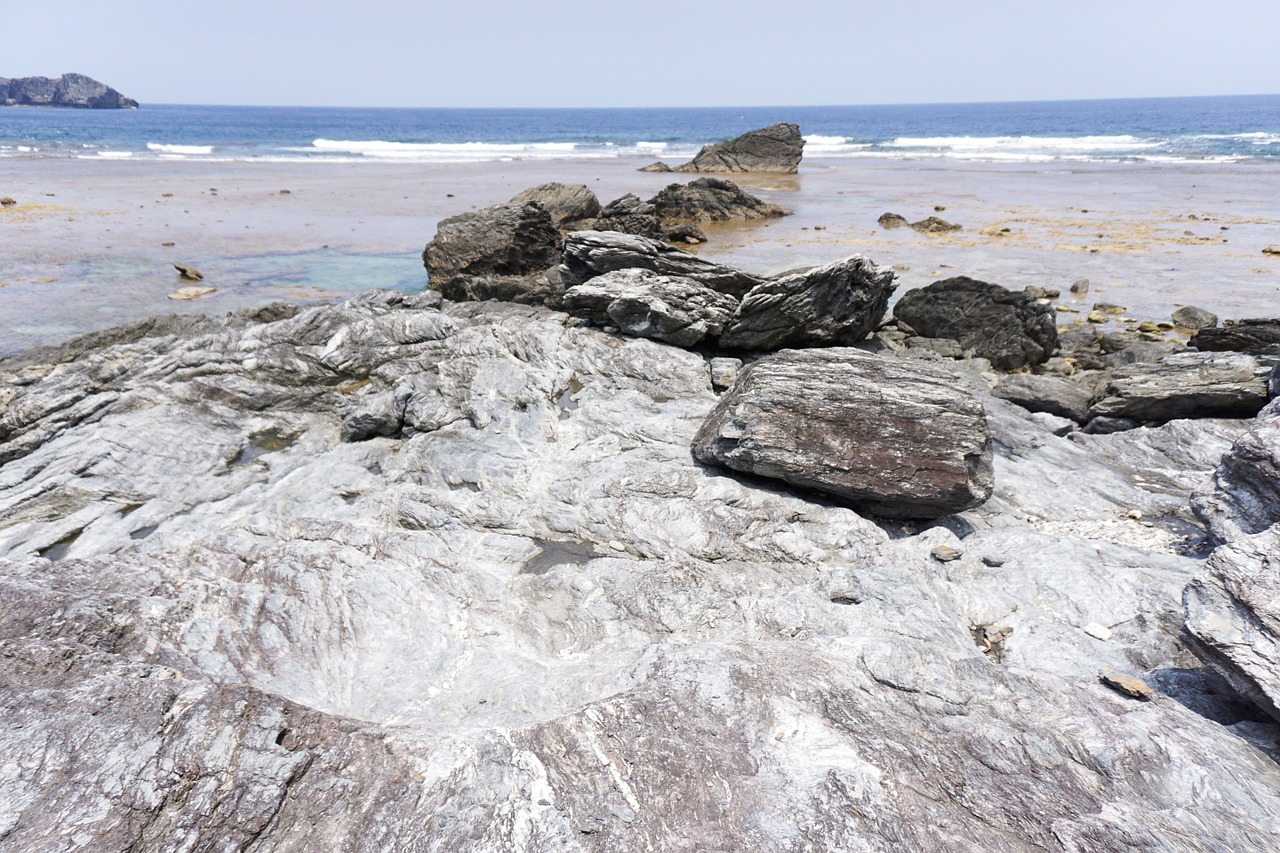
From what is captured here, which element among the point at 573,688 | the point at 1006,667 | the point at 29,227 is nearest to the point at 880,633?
the point at 1006,667

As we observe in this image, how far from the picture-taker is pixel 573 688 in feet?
16.1

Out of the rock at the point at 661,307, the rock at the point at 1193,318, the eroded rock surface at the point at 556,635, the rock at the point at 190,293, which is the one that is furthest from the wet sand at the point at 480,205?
the eroded rock surface at the point at 556,635

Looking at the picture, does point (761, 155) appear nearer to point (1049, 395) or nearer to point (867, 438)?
point (1049, 395)

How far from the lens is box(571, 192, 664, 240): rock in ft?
89.8

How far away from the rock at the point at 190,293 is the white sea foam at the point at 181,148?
6457cm

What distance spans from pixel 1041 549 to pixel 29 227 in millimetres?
34997

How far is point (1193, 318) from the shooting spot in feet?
50.0

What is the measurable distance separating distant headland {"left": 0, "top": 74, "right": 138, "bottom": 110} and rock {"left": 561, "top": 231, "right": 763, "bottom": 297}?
9968 inches

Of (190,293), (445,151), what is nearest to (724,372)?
(190,293)

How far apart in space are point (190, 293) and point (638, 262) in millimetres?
12778

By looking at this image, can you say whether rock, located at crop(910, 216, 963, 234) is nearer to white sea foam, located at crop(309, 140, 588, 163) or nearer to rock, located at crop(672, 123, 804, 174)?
rock, located at crop(672, 123, 804, 174)

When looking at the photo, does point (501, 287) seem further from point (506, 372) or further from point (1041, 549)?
point (1041, 549)

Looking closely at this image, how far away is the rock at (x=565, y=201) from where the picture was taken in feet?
96.9

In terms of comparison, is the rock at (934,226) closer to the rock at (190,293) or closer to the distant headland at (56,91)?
the rock at (190,293)
